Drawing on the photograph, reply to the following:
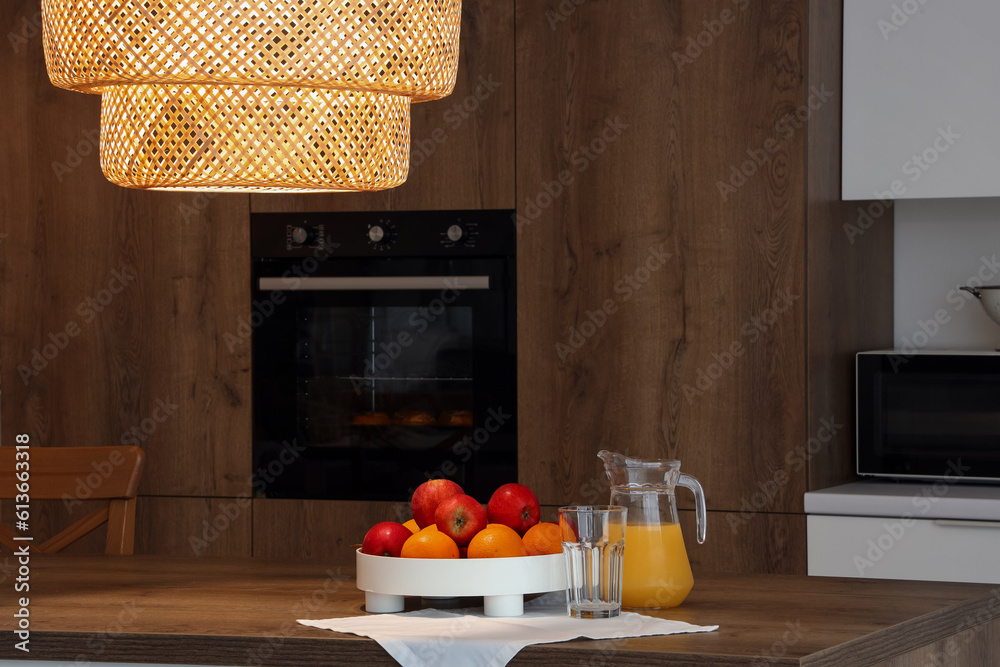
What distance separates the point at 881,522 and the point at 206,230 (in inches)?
Answer: 68.4

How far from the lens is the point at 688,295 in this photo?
9.02 ft

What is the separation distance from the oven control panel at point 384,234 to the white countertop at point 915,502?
92 cm

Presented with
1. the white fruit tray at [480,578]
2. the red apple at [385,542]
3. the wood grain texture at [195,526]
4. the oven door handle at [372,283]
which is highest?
the oven door handle at [372,283]

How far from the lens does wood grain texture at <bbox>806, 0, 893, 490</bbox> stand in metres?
2.69

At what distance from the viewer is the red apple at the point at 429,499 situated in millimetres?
1517

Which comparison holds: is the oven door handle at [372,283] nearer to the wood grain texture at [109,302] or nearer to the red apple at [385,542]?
the wood grain texture at [109,302]

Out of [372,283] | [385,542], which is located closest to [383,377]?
[372,283]

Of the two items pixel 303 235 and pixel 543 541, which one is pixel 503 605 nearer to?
pixel 543 541

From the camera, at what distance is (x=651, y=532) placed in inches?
57.3

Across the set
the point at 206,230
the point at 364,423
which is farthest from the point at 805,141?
the point at 206,230

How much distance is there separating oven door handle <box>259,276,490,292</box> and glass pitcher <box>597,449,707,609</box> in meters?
1.46

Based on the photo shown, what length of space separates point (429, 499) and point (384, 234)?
151 centimetres

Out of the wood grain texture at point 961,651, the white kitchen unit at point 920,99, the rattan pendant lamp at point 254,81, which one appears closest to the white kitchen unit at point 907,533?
the white kitchen unit at point 920,99

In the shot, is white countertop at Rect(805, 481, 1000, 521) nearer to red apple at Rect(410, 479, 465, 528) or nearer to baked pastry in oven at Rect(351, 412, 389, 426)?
baked pastry in oven at Rect(351, 412, 389, 426)
